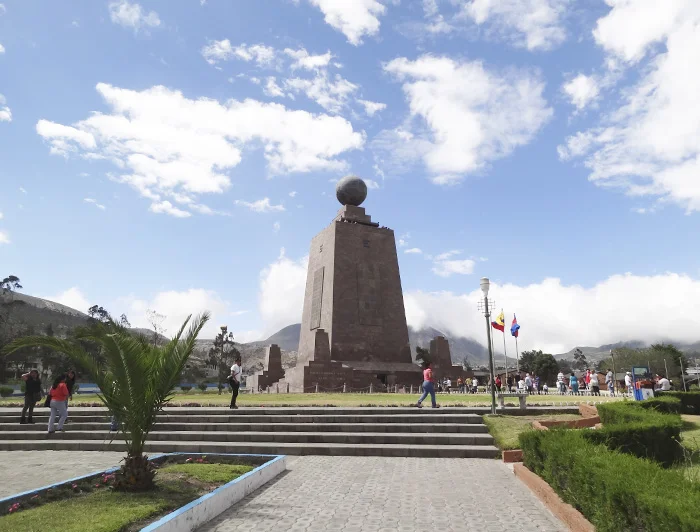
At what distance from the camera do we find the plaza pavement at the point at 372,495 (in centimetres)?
552

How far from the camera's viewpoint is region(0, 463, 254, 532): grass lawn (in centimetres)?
493

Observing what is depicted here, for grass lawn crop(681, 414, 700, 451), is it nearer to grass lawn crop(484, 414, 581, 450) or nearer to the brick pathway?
grass lawn crop(484, 414, 581, 450)

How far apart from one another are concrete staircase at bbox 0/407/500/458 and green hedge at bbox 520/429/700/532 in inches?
171

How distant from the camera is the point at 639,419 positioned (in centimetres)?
868

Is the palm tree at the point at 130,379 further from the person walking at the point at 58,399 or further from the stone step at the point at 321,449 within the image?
the person walking at the point at 58,399

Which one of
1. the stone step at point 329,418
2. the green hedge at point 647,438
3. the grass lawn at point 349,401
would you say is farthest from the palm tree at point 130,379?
the grass lawn at point 349,401

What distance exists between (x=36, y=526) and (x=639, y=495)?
17.6 feet

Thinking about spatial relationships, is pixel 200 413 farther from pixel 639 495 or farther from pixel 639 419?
pixel 639 495

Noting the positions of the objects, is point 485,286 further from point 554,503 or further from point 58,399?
point 58,399

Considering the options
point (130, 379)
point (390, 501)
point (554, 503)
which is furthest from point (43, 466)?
point (554, 503)

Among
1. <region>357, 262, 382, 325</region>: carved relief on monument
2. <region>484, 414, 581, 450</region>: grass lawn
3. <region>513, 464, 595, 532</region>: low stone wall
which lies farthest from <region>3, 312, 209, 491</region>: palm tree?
<region>357, 262, 382, 325</region>: carved relief on monument

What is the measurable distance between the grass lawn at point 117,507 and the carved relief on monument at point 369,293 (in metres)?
24.1

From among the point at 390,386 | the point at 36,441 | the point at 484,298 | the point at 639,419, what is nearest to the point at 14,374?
the point at 390,386

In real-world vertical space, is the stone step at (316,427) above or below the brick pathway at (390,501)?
above
